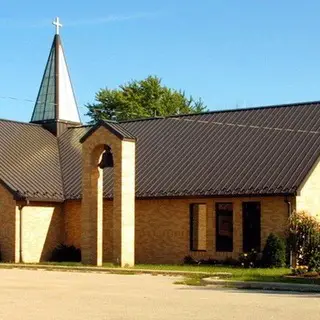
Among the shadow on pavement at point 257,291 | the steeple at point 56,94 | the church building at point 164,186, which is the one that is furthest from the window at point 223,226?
the steeple at point 56,94

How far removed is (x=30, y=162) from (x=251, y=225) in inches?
477

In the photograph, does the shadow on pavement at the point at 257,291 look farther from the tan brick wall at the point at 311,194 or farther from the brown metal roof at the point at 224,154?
the tan brick wall at the point at 311,194

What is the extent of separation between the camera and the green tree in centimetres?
7344

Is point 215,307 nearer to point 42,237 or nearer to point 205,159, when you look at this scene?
point 205,159

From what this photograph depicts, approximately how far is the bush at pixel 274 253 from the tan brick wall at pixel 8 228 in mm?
11301

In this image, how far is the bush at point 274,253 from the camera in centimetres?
2897

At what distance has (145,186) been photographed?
33844 millimetres

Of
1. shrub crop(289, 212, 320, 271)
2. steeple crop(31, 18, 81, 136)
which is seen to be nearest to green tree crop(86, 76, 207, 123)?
steeple crop(31, 18, 81, 136)

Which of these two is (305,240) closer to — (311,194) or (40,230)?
(311,194)

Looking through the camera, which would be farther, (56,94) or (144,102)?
(144,102)

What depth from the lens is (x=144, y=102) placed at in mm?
74250

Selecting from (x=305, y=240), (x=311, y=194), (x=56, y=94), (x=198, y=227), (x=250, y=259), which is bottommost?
(x=250, y=259)

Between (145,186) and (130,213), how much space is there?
385 centimetres

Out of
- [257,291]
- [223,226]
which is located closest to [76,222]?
[223,226]
